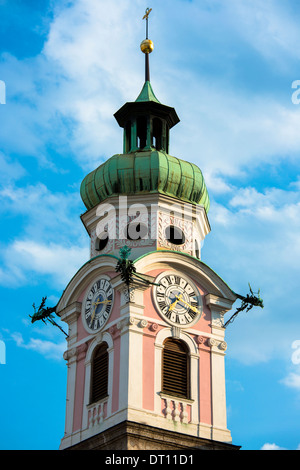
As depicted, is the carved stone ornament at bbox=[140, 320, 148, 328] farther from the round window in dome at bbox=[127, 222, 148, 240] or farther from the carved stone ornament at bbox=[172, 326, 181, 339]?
the round window in dome at bbox=[127, 222, 148, 240]

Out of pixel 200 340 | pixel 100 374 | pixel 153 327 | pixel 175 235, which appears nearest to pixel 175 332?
pixel 153 327

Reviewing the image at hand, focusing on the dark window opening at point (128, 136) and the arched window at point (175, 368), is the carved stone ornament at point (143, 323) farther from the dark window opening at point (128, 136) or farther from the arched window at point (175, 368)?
the dark window opening at point (128, 136)

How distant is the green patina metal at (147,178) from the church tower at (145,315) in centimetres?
3

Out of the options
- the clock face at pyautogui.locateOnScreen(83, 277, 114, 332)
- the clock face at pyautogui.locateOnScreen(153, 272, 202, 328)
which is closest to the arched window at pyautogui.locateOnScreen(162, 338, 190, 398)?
the clock face at pyautogui.locateOnScreen(153, 272, 202, 328)

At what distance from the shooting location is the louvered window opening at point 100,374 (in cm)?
3428

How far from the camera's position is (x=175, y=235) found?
1465 inches

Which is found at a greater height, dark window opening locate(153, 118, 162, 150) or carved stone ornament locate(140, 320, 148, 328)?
dark window opening locate(153, 118, 162, 150)

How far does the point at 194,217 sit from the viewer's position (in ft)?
124

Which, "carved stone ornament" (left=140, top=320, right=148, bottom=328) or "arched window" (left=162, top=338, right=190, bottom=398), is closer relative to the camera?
"arched window" (left=162, top=338, right=190, bottom=398)

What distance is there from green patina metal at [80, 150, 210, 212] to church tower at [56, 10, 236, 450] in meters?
0.03

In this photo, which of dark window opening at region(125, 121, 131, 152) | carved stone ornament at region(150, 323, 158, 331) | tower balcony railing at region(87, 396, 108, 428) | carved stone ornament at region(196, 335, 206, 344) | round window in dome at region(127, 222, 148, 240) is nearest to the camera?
tower balcony railing at region(87, 396, 108, 428)

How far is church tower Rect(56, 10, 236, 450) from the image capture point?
33.2m
